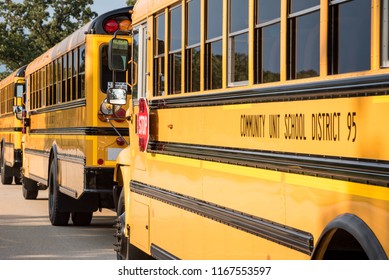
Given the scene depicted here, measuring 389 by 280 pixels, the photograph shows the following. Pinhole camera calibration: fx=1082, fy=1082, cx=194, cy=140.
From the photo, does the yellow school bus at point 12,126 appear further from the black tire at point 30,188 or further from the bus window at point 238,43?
the bus window at point 238,43

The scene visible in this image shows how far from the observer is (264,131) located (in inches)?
201

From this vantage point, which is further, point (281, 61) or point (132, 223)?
point (132, 223)

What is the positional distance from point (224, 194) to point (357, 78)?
1827 mm

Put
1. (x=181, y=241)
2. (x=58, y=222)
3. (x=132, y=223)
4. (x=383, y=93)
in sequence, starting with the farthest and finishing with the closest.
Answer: (x=58, y=222), (x=132, y=223), (x=181, y=241), (x=383, y=93)

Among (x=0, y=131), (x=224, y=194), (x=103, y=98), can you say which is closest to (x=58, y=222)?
(x=103, y=98)

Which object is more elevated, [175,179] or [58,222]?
[175,179]

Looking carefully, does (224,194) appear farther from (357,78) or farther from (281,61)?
(357,78)

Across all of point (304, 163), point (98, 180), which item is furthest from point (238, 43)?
point (98, 180)

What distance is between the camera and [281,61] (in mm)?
4984

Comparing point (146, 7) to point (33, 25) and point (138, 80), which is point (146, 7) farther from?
point (33, 25)

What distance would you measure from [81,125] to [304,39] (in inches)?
308

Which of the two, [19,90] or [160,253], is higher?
[19,90]

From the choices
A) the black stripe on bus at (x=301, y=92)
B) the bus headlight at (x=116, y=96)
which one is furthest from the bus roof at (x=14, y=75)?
the black stripe on bus at (x=301, y=92)

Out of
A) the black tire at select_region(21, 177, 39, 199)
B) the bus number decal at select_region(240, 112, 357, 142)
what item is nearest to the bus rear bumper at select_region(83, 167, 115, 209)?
the bus number decal at select_region(240, 112, 357, 142)
